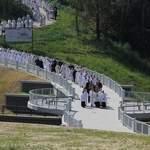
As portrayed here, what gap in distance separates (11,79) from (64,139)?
2662cm

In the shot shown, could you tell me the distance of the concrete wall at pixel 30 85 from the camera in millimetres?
48356

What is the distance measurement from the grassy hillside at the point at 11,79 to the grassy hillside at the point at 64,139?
2034 cm

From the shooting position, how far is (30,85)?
4934 cm

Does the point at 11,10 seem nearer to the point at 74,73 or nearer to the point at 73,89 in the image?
the point at 74,73

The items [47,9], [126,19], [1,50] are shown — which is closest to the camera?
[1,50]

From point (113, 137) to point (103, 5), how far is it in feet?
161

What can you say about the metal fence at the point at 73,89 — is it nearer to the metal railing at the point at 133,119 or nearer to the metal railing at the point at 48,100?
the metal railing at the point at 133,119

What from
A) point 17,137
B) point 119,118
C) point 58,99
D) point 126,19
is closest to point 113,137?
point 17,137

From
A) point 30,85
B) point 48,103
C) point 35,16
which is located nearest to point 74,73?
point 30,85

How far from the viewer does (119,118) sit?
3638 centimetres

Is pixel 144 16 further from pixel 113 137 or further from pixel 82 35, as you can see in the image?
pixel 113 137

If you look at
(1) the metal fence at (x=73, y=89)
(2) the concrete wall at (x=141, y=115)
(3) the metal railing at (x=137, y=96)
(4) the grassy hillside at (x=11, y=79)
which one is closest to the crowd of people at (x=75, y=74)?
(1) the metal fence at (x=73, y=89)

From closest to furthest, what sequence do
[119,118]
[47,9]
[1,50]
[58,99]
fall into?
[119,118] < [58,99] < [1,50] < [47,9]

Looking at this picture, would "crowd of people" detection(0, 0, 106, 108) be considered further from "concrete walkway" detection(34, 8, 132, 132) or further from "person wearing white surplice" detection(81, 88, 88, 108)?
"concrete walkway" detection(34, 8, 132, 132)
